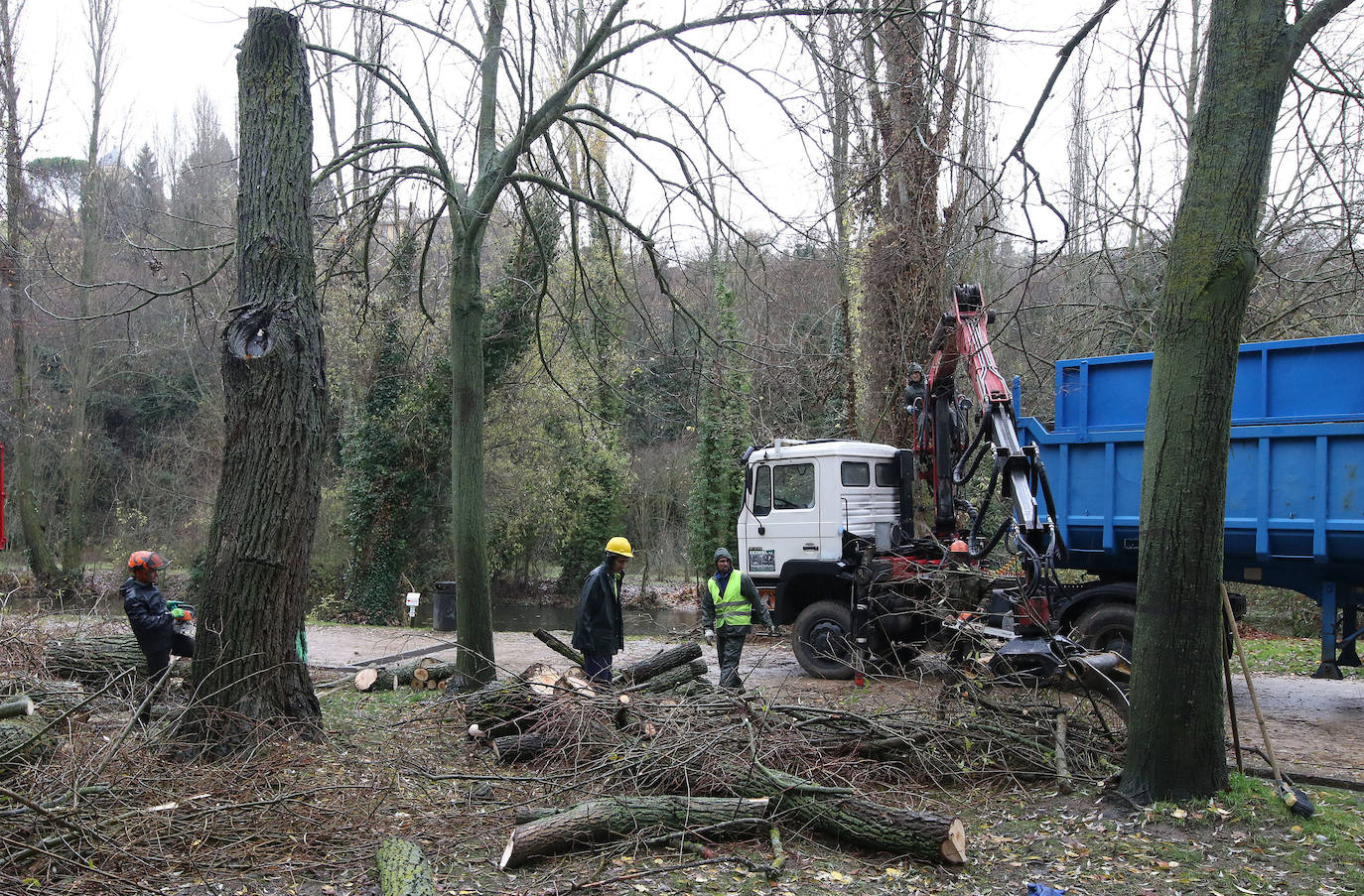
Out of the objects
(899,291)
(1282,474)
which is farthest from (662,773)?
(899,291)

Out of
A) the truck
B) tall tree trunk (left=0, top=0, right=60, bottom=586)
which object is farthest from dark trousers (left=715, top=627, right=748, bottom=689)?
tall tree trunk (left=0, top=0, right=60, bottom=586)

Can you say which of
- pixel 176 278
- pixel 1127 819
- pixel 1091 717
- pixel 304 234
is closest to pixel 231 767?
pixel 304 234

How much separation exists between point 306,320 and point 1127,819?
21.1ft

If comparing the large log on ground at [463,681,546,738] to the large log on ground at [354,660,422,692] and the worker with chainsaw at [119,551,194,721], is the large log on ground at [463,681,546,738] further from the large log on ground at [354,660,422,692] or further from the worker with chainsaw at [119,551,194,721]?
the large log on ground at [354,660,422,692]

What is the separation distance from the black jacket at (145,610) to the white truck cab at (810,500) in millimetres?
6408

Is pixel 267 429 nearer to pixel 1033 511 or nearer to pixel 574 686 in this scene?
pixel 574 686

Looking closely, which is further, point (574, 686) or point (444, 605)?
point (444, 605)

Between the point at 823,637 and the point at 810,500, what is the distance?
168 centimetres

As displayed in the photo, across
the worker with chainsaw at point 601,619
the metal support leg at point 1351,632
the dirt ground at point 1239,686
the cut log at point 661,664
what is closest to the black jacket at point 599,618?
the worker with chainsaw at point 601,619

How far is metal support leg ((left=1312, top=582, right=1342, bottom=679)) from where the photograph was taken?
8.70 metres

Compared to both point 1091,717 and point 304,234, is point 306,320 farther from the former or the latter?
point 1091,717

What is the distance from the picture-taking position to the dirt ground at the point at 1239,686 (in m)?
7.51

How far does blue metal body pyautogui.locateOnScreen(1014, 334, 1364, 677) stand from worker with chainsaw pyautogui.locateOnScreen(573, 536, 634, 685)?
4.93m

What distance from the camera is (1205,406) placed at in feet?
18.0
